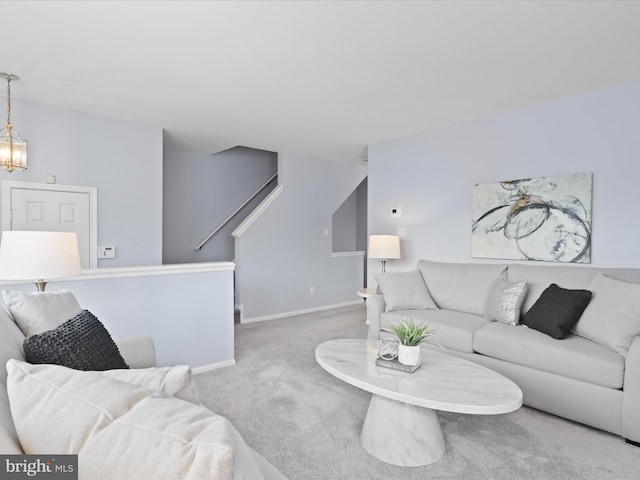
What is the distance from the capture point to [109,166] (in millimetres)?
3773

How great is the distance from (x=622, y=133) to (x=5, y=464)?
3.93m

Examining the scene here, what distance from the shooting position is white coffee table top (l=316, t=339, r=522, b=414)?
5.46ft

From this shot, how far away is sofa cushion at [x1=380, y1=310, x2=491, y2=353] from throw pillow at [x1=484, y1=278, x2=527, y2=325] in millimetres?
113

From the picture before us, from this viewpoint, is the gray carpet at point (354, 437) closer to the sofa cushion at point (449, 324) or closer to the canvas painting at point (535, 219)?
the sofa cushion at point (449, 324)

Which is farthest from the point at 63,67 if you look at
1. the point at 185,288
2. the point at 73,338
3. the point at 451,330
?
the point at 451,330

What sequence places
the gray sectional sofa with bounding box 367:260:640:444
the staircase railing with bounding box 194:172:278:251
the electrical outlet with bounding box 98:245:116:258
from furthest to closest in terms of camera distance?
the staircase railing with bounding box 194:172:278:251
the electrical outlet with bounding box 98:245:116:258
the gray sectional sofa with bounding box 367:260:640:444

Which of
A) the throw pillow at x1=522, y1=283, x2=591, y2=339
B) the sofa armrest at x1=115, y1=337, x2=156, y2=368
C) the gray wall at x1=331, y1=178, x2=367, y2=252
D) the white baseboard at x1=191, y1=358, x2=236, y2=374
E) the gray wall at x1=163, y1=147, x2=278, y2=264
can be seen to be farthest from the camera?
the gray wall at x1=331, y1=178, x2=367, y2=252

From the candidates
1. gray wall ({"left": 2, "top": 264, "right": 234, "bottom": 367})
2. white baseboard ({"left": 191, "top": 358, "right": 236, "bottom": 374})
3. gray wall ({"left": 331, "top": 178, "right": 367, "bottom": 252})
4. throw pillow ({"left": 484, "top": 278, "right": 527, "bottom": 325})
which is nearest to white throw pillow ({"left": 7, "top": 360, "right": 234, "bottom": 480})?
gray wall ({"left": 2, "top": 264, "right": 234, "bottom": 367})

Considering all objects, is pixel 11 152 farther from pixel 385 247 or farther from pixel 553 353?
pixel 553 353

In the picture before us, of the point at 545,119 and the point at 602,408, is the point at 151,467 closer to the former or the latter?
the point at 602,408

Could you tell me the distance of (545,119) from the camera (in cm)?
331

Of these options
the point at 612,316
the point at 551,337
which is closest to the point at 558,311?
the point at 551,337

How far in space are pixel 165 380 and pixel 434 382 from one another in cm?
138

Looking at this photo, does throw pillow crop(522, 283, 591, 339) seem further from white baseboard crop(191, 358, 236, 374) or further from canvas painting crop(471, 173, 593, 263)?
white baseboard crop(191, 358, 236, 374)
